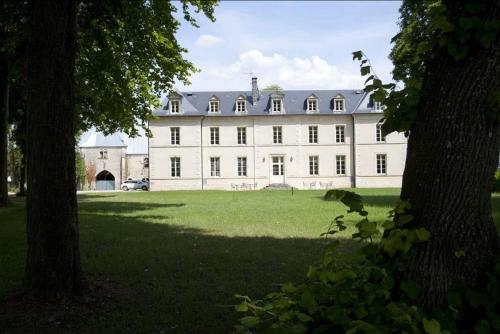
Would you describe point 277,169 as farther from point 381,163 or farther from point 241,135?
point 381,163

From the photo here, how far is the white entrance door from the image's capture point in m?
48.5

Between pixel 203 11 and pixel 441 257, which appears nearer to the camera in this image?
pixel 441 257

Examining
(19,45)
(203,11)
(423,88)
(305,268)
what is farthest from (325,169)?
(423,88)

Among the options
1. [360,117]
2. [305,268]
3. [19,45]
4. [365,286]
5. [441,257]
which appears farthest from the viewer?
[360,117]

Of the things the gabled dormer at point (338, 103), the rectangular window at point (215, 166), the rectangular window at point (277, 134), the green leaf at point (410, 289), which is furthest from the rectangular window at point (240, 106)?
the green leaf at point (410, 289)

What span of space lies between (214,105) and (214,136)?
313 cm

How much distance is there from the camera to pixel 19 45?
15125 mm

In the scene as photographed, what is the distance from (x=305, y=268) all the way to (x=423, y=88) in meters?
4.45

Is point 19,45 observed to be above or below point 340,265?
above

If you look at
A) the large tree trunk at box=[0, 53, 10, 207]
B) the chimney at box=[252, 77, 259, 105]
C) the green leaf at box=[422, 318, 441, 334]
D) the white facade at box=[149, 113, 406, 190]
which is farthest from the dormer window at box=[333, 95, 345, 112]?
the green leaf at box=[422, 318, 441, 334]

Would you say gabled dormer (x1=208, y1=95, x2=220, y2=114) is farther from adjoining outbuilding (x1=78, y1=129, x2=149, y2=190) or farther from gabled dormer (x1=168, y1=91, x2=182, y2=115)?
adjoining outbuilding (x1=78, y1=129, x2=149, y2=190)

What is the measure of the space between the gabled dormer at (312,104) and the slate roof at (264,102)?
13.1 inches

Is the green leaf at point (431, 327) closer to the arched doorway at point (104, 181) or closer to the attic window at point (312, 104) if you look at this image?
the attic window at point (312, 104)

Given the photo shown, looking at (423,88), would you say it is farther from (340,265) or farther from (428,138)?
(340,265)
